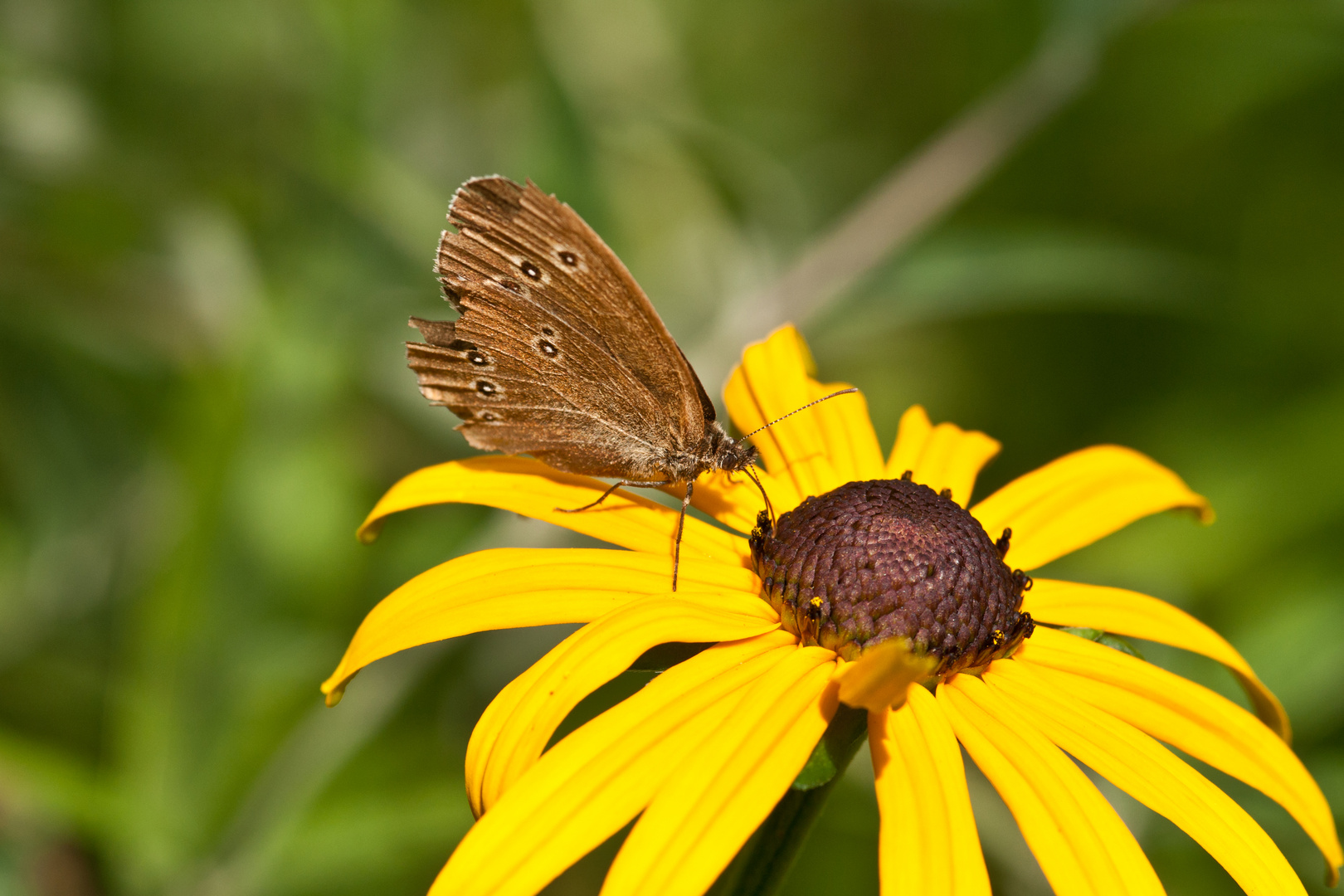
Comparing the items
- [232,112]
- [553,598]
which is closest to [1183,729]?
[553,598]

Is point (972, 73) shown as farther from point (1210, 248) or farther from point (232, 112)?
point (232, 112)

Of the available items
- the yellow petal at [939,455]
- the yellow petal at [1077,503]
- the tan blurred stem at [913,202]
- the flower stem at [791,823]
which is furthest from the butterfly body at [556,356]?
the tan blurred stem at [913,202]

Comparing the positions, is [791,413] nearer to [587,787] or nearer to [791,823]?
[791,823]

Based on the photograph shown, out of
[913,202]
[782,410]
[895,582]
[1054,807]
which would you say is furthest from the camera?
[913,202]

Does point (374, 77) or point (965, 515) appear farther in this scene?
point (374, 77)

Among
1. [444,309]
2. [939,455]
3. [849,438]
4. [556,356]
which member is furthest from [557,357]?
[444,309]

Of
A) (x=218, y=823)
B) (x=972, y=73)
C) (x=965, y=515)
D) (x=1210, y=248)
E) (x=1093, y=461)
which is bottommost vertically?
(x=218, y=823)

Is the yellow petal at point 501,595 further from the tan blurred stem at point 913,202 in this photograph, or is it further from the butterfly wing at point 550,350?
the tan blurred stem at point 913,202
